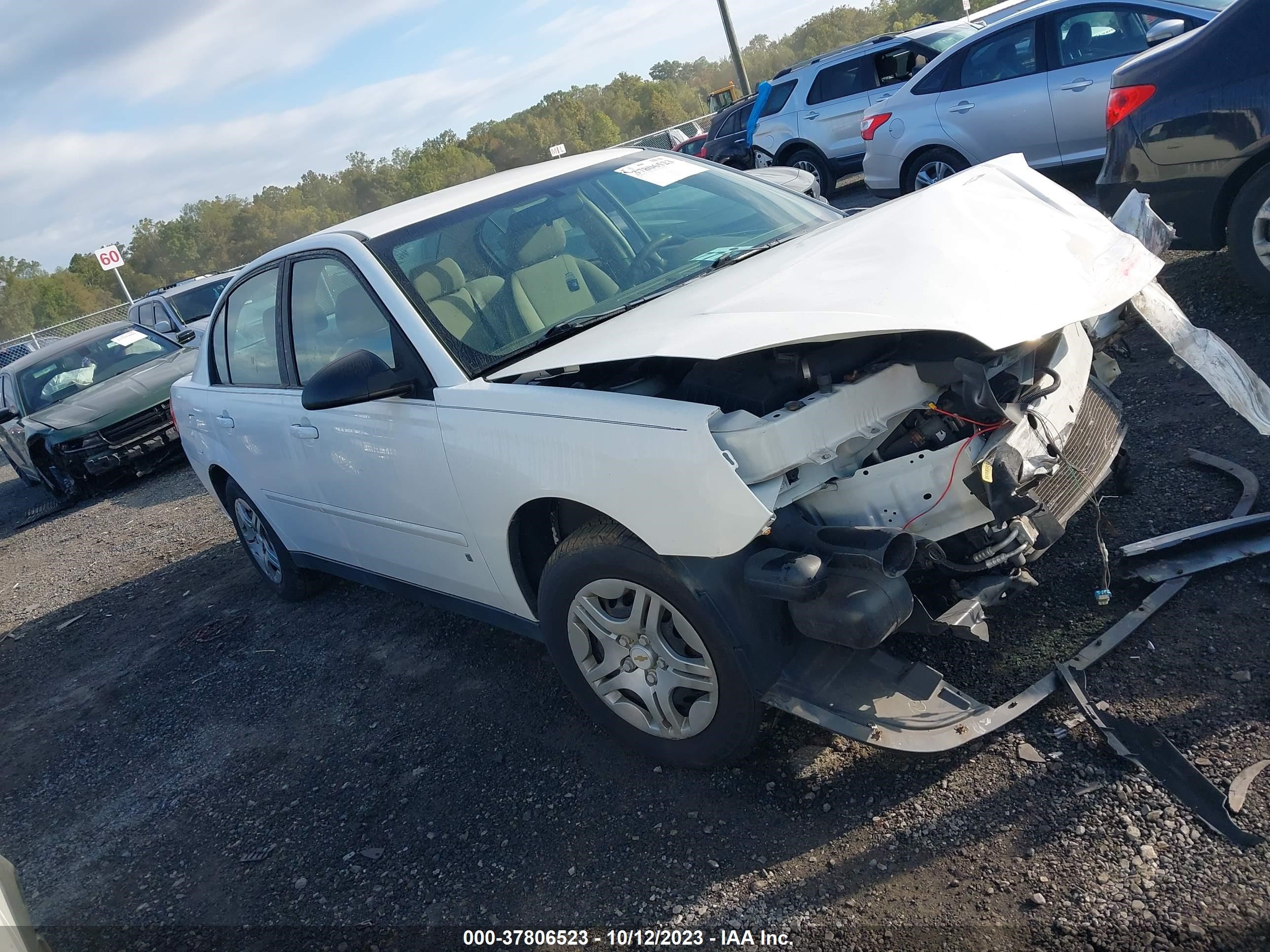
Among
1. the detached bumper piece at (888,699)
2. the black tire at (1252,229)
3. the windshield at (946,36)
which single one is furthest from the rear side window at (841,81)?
the detached bumper piece at (888,699)

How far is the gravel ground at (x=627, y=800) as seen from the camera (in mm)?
2281

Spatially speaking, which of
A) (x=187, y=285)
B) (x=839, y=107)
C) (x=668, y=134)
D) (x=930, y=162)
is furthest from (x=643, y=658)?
(x=668, y=134)

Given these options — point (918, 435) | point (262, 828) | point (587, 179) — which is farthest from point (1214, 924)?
point (587, 179)

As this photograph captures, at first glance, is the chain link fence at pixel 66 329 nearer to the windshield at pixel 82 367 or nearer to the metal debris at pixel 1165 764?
the windshield at pixel 82 367

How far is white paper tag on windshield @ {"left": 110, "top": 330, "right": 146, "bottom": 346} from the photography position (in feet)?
36.4

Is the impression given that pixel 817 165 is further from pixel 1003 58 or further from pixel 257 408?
pixel 257 408

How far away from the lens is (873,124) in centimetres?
964

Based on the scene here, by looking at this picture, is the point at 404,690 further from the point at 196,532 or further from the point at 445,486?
the point at 196,532

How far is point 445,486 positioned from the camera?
10.9 feet

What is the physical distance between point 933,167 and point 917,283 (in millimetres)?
7496

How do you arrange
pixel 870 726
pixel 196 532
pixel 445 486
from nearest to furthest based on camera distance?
pixel 870 726 < pixel 445 486 < pixel 196 532

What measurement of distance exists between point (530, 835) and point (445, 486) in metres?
1.18

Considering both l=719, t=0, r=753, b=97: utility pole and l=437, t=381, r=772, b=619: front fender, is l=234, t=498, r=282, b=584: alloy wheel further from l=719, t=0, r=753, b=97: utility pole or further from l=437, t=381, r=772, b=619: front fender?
l=719, t=0, r=753, b=97: utility pole

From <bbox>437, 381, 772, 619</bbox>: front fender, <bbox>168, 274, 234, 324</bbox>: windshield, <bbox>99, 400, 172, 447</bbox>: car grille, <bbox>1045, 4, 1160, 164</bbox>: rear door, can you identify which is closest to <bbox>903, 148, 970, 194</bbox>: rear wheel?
<bbox>1045, 4, 1160, 164</bbox>: rear door
